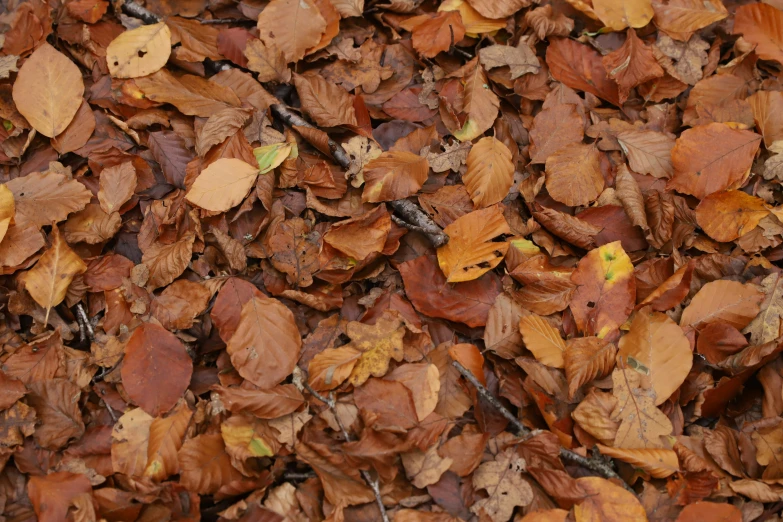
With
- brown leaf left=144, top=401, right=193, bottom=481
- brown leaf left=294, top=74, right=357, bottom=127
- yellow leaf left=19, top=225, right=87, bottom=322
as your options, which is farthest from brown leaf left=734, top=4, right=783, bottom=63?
yellow leaf left=19, top=225, right=87, bottom=322

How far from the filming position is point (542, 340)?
203 cm

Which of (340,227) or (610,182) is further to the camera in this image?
(610,182)

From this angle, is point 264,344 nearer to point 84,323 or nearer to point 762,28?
point 84,323

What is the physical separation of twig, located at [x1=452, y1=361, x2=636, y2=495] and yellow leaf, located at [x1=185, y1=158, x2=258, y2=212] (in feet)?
3.16

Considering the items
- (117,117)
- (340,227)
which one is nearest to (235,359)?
(340,227)

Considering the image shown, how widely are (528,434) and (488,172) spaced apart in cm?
96

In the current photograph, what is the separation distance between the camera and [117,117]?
7.74 feet

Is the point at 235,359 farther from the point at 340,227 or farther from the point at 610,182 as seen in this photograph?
the point at 610,182

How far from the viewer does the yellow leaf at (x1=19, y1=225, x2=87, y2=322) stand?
2.02m

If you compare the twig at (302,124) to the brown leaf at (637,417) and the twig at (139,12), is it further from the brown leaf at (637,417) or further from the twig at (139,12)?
the brown leaf at (637,417)

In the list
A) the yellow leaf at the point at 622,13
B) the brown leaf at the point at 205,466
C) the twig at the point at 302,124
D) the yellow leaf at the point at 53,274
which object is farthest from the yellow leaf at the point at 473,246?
the yellow leaf at the point at 53,274

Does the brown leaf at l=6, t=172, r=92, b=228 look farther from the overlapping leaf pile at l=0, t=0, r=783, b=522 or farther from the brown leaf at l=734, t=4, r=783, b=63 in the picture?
the brown leaf at l=734, t=4, r=783, b=63

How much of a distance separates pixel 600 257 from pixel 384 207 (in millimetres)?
792

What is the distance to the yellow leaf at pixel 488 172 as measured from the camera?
89.7 inches
